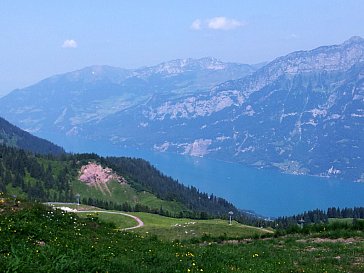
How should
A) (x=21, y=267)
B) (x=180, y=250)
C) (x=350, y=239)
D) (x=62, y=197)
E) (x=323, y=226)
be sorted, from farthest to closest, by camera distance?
1. (x=62, y=197)
2. (x=323, y=226)
3. (x=350, y=239)
4. (x=180, y=250)
5. (x=21, y=267)

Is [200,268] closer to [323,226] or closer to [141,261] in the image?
[141,261]

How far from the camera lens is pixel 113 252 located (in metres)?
21.4

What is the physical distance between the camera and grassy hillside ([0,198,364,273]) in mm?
16438

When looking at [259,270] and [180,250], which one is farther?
[180,250]

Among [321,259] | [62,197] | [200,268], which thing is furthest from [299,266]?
[62,197]

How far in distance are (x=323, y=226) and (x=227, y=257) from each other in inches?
777

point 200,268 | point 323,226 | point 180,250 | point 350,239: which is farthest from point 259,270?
point 323,226

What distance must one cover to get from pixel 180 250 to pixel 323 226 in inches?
797

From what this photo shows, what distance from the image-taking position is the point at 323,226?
3994 centimetres

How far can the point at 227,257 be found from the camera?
921 inches

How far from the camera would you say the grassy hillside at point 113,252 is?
16.4 m

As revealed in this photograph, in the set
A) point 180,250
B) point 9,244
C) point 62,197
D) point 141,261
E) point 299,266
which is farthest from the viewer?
point 62,197

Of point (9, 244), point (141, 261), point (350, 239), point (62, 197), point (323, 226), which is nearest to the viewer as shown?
point (9, 244)

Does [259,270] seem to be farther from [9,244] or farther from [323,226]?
[323,226]
